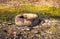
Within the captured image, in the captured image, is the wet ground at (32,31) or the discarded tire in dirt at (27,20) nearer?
the wet ground at (32,31)

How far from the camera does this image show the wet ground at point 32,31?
36.8 feet

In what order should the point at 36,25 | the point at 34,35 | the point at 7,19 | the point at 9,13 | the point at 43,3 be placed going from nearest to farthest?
the point at 34,35, the point at 36,25, the point at 7,19, the point at 9,13, the point at 43,3

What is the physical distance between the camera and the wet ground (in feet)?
36.8

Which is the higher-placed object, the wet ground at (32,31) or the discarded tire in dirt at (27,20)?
the discarded tire in dirt at (27,20)

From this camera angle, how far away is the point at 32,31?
11773mm

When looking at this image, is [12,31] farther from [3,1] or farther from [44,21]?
[3,1]

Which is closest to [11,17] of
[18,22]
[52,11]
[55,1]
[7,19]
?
[7,19]

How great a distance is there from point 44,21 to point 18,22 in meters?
1.71

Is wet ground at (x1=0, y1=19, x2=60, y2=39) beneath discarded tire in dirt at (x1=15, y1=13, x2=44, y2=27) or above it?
beneath

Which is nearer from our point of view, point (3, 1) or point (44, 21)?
point (44, 21)

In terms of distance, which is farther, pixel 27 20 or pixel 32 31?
pixel 27 20

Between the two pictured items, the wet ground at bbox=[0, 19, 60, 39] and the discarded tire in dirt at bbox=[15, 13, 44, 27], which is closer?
the wet ground at bbox=[0, 19, 60, 39]

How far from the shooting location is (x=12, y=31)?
1169cm

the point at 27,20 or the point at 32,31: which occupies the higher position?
the point at 27,20
